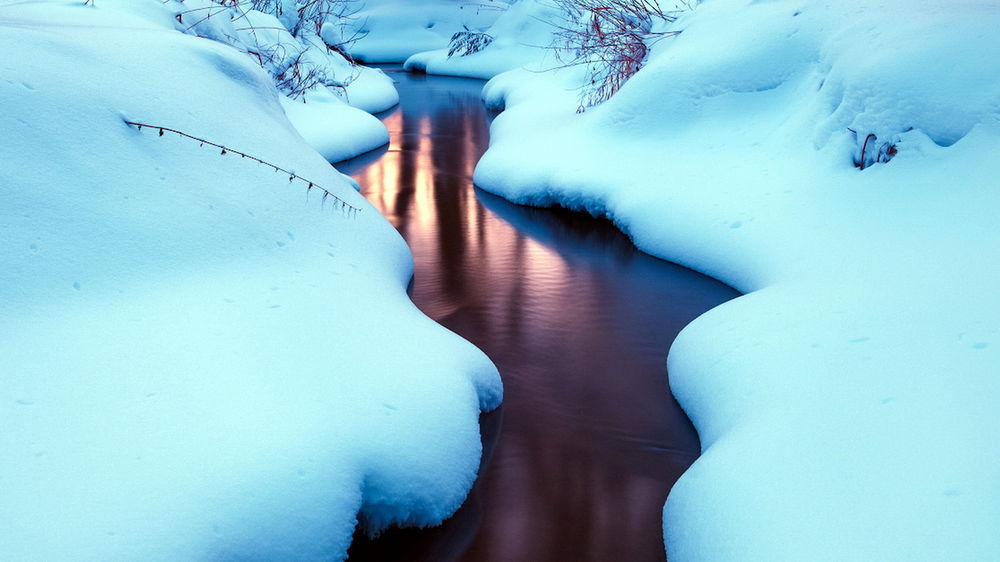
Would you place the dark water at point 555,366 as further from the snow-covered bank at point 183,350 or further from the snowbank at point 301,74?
the snowbank at point 301,74

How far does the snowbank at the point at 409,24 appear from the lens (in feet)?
53.0

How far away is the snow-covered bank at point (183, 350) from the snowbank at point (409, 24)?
13648mm

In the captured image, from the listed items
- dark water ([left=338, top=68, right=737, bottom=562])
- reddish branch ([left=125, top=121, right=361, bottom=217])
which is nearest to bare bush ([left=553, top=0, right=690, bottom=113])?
dark water ([left=338, top=68, right=737, bottom=562])

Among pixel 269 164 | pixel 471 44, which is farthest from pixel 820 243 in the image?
pixel 471 44

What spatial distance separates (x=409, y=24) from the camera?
1661 cm

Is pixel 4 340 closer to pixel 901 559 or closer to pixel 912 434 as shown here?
pixel 901 559

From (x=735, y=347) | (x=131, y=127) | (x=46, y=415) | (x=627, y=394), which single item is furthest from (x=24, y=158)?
(x=735, y=347)

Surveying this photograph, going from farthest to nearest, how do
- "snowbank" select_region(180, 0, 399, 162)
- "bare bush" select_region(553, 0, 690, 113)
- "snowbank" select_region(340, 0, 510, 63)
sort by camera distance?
"snowbank" select_region(340, 0, 510, 63) < "snowbank" select_region(180, 0, 399, 162) < "bare bush" select_region(553, 0, 690, 113)

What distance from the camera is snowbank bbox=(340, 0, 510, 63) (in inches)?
636

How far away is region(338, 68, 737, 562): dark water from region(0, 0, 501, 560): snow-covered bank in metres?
0.14

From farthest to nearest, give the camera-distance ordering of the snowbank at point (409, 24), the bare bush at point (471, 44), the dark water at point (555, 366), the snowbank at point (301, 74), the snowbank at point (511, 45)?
1. the snowbank at point (409, 24)
2. the bare bush at point (471, 44)
3. the snowbank at point (511, 45)
4. the snowbank at point (301, 74)
5. the dark water at point (555, 366)

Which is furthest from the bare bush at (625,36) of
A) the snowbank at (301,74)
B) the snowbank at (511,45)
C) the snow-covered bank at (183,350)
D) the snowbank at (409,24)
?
the snowbank at (409,24)

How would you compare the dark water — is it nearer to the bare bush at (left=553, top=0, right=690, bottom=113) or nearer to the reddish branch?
the reddish branch

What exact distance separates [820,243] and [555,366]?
133cm
